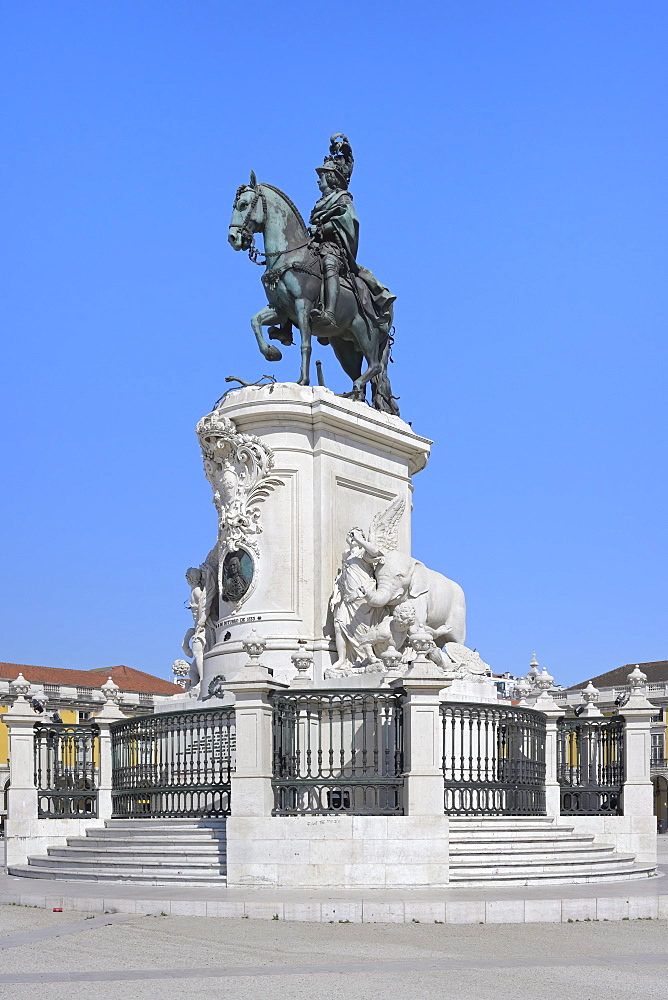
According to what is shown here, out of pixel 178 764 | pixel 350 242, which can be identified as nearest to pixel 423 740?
pixel 178 764

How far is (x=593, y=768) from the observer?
2017 cm

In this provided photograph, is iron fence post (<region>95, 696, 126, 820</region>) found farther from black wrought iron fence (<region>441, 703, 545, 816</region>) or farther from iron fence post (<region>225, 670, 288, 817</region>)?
black wrought iron fence (<region>441, 703, 545, 816</region>)

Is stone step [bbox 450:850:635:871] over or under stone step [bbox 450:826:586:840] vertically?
under

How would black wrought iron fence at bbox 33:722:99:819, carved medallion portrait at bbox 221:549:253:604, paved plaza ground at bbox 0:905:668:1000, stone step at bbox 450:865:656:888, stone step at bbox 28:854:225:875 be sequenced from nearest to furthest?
paved plaza ground at bbox 0:905:668:1000, stone step at bbox 450:865:656:888, stone step at bbox 28:854:225:875, black wrought iron fence at bbox 33:722:99:819, carved medallion portrait at bbox 221:549:253:604

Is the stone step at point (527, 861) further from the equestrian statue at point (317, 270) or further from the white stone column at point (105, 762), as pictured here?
the equestrian statue at point (317, 270)

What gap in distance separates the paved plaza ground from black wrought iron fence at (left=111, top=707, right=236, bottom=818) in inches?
164

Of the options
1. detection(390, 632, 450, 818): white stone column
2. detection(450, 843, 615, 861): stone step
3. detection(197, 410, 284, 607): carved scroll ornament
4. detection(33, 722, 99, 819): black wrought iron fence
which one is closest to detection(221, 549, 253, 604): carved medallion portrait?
detection(197, 410, 284, 607): carved scroll ornament

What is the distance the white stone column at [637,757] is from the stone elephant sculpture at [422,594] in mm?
2733

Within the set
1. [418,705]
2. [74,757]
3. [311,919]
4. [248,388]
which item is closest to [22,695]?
[74,757]

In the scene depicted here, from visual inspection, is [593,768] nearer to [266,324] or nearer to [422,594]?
[422,594]

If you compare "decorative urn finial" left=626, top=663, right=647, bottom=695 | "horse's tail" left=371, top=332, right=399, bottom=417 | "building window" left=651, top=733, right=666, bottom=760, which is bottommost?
"building window" left=651, top=733, right=666, bottom=760

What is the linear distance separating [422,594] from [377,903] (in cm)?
771

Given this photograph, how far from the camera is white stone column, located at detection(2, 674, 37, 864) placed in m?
18.3

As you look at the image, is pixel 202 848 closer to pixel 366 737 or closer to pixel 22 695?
pixel 366 737
